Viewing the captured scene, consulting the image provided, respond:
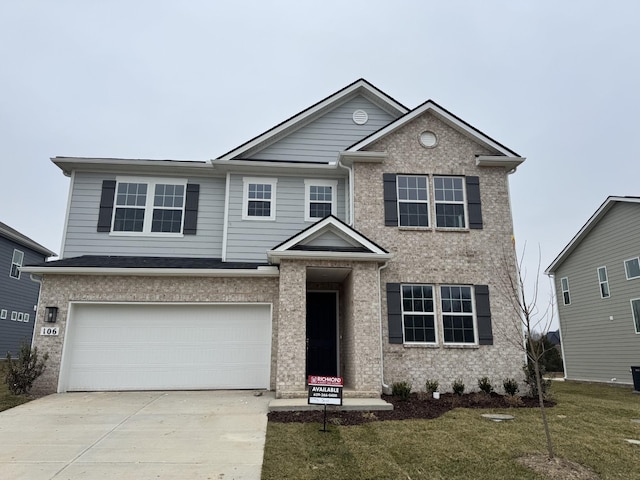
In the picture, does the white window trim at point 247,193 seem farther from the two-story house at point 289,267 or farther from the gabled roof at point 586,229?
the gabled roof at point 586,229

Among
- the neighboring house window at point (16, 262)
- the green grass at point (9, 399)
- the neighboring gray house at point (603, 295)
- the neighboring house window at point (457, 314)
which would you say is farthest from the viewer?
the neighboring house window at point (16, 262)

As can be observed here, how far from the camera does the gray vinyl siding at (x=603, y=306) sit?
16.4 meters

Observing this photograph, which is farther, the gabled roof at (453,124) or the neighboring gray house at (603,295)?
the neighboring gray house at (603,295)

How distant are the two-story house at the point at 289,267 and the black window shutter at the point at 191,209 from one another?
0.04 meters

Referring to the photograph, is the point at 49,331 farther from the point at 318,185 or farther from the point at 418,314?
the point at 418,314

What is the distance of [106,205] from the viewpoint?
1292 cm

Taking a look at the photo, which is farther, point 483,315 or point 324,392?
point 483,315

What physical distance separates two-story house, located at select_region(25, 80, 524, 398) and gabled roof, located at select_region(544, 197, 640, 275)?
733 cm

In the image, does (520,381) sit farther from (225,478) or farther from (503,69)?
(503,69)

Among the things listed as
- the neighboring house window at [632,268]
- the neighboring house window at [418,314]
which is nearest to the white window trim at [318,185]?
the neighboring house window at [418,314]

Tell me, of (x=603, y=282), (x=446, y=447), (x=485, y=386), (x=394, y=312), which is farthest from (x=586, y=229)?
(x=446, y=447)

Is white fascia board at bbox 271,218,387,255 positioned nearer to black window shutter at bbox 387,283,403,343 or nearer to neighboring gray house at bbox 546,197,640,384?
black window shutter at bbox 387,283,403,343

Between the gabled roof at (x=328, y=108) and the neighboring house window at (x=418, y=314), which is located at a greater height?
the gabled roof at (x=328, y=108)

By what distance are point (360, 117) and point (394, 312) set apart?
701 centimetres
